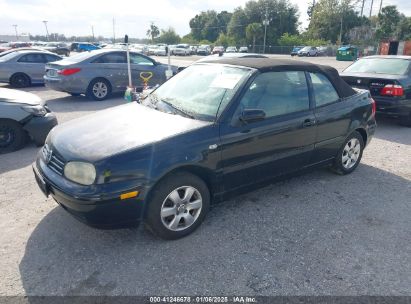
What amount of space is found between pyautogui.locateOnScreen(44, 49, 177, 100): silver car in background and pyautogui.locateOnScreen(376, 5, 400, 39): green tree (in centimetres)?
6296

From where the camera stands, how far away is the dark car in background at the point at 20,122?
5.31m

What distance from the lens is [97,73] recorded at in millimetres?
9523

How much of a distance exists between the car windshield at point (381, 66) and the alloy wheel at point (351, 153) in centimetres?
366

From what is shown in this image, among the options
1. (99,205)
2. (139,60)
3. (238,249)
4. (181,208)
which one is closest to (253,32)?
(139,60)

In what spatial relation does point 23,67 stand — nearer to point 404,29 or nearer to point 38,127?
point 38,127

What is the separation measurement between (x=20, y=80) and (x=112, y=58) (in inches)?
165

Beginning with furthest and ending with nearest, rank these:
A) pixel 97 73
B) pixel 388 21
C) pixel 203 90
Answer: pixel 388 21 < pixel 97 73 < pixel 203 90

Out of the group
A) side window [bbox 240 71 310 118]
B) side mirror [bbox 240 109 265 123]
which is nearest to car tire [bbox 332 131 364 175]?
side window [bbox 240 71 310 118]

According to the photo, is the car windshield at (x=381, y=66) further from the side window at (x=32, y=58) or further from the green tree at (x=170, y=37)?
the green tree at (x=170, y=37)

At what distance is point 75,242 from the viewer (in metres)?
3.04

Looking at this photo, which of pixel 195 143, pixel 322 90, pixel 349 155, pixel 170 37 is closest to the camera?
pixel 195 143

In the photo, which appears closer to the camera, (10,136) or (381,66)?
(10,136)

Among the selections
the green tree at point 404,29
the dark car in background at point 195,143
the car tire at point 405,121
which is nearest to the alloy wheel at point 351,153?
the dark car in background at point 195,143

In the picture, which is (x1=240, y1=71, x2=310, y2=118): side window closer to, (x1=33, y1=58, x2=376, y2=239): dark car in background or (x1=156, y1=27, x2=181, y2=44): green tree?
(x1=33, y1=58, x2=376, y2=239): dark car in background
